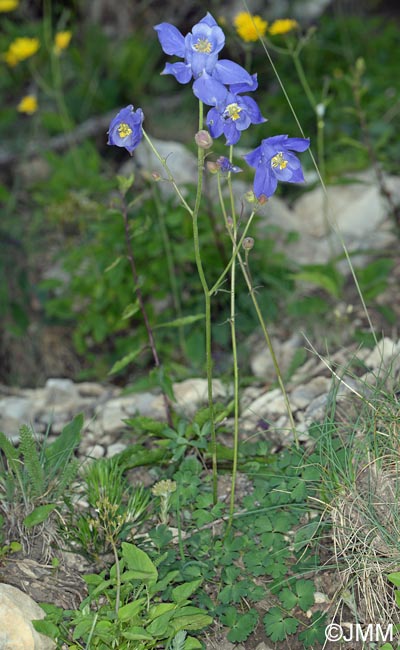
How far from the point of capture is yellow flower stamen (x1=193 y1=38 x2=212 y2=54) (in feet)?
5.98

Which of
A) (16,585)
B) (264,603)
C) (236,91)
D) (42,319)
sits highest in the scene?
(236,91)

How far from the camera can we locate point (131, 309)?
7.89 ft

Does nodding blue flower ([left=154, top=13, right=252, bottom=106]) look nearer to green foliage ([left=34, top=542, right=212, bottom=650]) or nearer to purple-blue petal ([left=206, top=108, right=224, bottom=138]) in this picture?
purple-blue petal ([left=206, top=108, right=224, bottom=138])

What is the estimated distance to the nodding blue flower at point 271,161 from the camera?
1.98 m

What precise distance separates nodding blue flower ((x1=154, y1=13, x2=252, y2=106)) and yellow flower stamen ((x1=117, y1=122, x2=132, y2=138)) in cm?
18

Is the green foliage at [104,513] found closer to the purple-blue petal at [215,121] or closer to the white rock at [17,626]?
the white rock at [17,626]

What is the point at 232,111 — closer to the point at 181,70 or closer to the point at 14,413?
the point at 181,70

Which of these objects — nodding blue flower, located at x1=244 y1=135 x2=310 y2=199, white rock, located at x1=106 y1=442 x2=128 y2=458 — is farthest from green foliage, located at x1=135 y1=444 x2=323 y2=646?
nodding blue flower, located at x1=244 y1=135 x2=310 y2=199

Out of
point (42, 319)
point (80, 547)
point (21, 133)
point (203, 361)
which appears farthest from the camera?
point (21, 133)

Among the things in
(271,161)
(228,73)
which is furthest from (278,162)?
(228,73)

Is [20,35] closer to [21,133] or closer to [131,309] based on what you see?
[21,133]

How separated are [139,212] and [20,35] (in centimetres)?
264

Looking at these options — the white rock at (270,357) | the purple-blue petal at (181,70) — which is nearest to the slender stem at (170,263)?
the white rock at (270,357)

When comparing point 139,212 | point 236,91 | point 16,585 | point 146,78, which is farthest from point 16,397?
point 146,78
